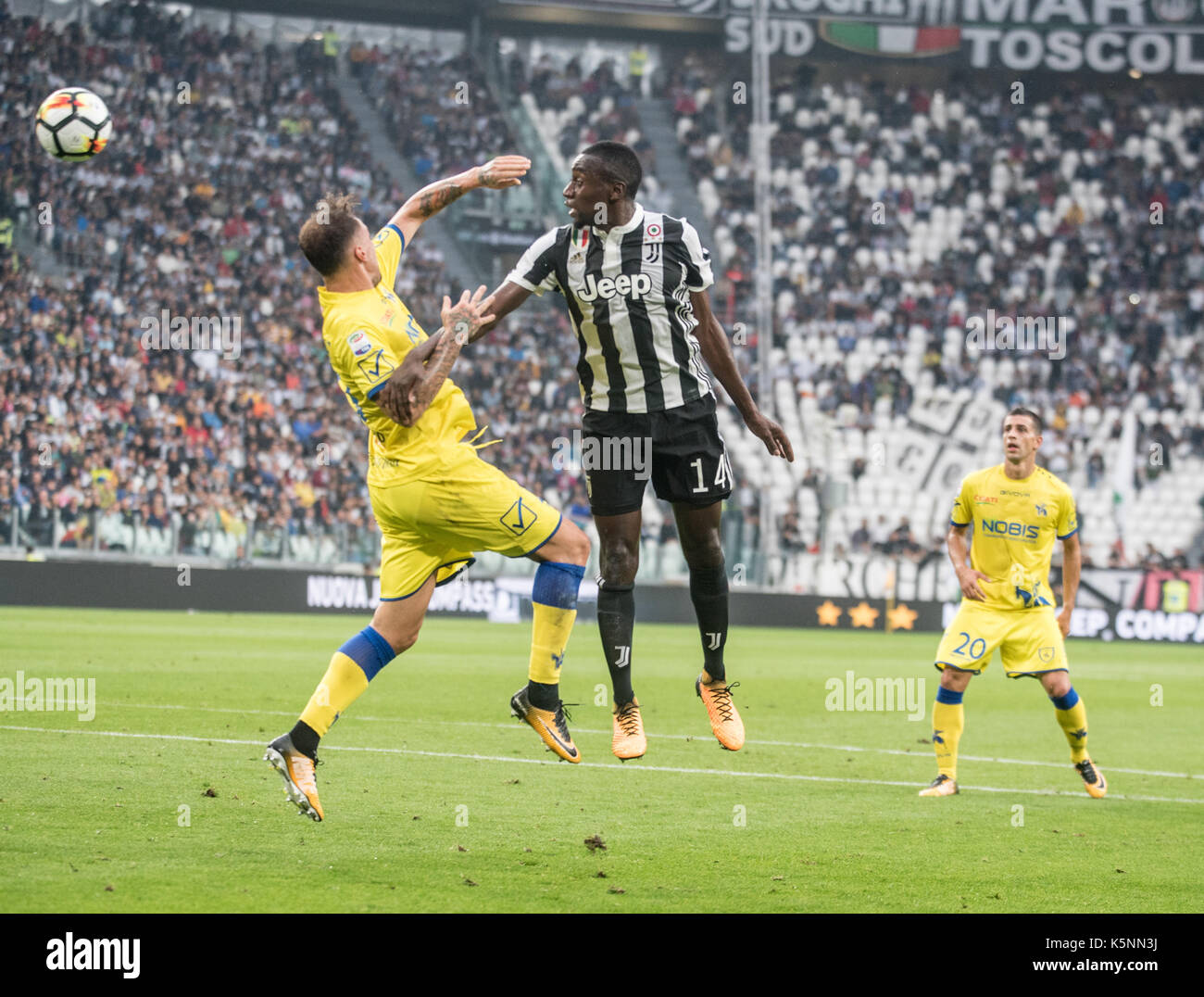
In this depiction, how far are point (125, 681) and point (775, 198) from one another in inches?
840

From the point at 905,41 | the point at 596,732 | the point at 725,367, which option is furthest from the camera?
the point at 905,41

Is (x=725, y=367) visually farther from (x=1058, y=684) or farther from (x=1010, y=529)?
(x=1058, y=684)

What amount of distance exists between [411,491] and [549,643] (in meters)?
0.96

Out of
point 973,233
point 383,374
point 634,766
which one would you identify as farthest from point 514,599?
point 383,374

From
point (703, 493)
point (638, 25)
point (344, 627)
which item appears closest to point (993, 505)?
point (703, 493)

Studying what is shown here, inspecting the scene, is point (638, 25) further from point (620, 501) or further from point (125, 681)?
point (620, 501)

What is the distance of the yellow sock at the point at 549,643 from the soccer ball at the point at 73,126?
6.32 m

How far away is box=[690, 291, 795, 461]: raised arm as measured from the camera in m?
7.17

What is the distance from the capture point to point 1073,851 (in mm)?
8070

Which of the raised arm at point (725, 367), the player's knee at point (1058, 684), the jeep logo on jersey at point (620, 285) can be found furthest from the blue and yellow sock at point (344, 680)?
the player's knee at point (1058, 684)

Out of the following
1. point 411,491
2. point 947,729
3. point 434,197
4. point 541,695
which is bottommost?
point 947,729

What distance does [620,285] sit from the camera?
7.00 m

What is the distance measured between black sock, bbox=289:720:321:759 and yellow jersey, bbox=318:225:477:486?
1.15 meters

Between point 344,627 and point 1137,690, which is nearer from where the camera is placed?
point 1137,690
